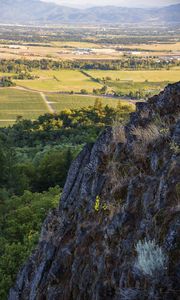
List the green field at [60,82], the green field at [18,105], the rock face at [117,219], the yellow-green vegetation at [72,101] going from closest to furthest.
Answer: the rock face at [117,219], the green field at [18,105], the yellow-green vegetation at [72,101], the green field at [60,82]

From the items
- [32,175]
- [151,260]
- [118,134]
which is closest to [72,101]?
[32,175]

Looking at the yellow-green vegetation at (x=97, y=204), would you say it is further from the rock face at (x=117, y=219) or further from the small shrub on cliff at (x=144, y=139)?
the small shrub on cliff at (x=144, y=139)

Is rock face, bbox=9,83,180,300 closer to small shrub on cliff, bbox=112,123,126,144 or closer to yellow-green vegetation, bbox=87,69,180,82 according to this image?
small shrub on cliff, bbox=112,123,126,144

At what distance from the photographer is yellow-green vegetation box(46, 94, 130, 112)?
4913 inches

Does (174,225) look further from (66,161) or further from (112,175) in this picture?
(66,161)

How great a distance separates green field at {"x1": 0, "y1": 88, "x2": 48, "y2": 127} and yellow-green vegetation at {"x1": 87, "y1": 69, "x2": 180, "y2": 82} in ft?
143

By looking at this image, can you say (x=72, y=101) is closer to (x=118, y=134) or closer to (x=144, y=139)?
(x=118, y=134)

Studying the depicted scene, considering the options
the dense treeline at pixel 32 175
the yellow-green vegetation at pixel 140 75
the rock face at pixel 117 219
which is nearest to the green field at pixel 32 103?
the dense treeline at pixel 32 175

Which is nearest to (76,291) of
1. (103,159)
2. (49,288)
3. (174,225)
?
(49,288)

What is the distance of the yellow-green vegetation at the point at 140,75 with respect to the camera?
169 meters

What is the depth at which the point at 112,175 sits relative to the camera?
11.5 meters

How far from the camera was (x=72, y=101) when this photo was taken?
134m

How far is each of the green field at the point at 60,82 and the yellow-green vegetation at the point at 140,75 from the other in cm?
963

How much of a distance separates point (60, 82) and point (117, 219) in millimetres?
161056
